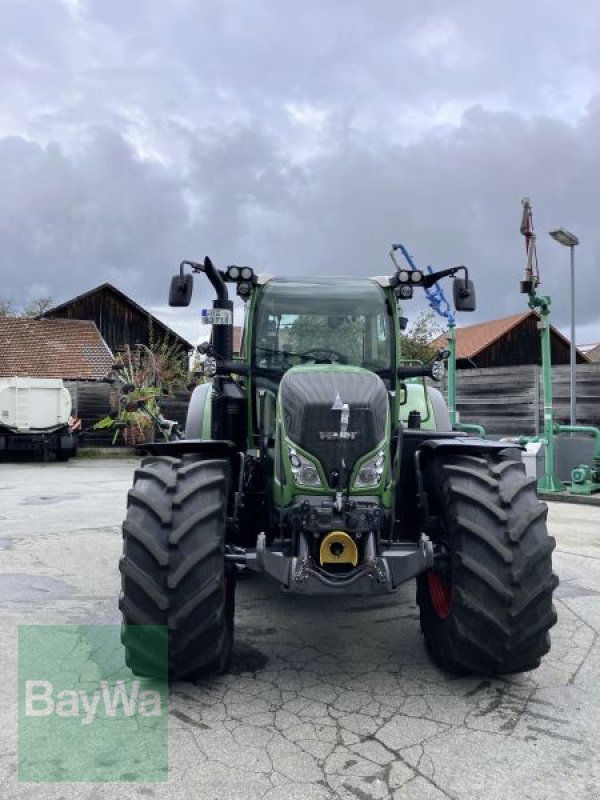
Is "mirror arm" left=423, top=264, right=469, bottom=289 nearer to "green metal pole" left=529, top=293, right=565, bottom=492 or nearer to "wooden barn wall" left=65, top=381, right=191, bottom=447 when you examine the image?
"green metal pole" left=529, top=293, right=565, bottom=492

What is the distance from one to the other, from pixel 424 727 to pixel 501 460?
1.65 metres

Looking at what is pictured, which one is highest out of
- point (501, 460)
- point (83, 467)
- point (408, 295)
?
point (408, 295)

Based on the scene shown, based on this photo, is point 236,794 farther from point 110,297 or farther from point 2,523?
point 110,297

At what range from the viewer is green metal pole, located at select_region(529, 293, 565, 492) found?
1157 centimetres

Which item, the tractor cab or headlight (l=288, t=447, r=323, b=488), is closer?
headlight (l=288, t=447, r=323, b=488)

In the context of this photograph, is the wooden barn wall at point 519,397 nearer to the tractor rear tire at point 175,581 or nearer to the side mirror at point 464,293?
the side mirror at point 464,293

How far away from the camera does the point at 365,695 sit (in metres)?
3.69

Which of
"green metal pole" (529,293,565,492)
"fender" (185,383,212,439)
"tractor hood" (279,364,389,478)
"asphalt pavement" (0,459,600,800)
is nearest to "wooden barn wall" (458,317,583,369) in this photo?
"green metal pole" (529,293,565,492)

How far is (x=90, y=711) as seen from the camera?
3494mm

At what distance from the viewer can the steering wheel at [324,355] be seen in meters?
4.96

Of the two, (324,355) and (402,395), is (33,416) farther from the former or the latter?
(324,355)

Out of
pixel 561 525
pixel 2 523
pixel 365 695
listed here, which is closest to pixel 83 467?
pixel 2 523

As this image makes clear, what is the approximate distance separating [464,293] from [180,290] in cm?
213

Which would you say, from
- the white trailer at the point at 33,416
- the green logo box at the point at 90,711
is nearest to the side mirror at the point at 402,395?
the green logo box at the point at 90,711
